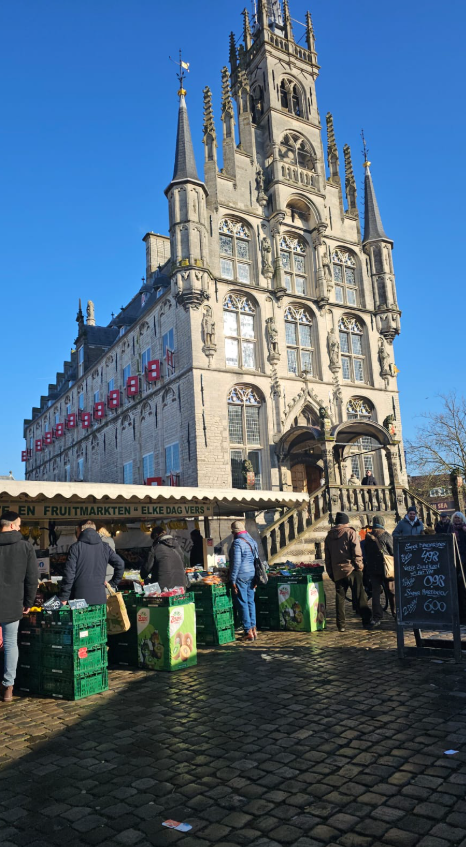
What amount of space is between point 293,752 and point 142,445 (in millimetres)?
21563

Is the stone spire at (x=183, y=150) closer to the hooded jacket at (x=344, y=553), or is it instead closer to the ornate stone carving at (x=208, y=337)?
the ornate stone carving at (x=208, y=337)

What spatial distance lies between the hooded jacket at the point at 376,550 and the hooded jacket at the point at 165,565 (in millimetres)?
3322

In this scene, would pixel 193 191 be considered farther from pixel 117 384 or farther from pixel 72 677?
pixel 72 677

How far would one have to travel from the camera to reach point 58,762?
4.38 m

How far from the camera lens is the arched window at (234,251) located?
74.9 ft

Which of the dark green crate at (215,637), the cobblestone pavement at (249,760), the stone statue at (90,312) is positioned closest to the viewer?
the cobblestone pavement at (249,760)

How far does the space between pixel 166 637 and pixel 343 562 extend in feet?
10.5

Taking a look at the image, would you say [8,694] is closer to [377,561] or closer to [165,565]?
[165,565]

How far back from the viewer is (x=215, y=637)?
866 centimetres

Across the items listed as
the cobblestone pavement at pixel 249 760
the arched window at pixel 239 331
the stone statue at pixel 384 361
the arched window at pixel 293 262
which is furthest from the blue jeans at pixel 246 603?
the stone statue at pixel 384 361

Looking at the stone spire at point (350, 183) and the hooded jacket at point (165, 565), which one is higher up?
the stone spire at point (350, 183)

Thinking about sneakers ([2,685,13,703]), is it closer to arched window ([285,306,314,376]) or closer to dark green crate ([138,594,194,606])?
dark green crate ([138,594,194,606])

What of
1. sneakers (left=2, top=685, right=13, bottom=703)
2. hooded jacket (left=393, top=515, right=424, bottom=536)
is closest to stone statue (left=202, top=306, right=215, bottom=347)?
hooded jacket (left=393, top=515, right=424, bottom=536)

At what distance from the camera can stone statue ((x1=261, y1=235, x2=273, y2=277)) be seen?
76.9 ft
